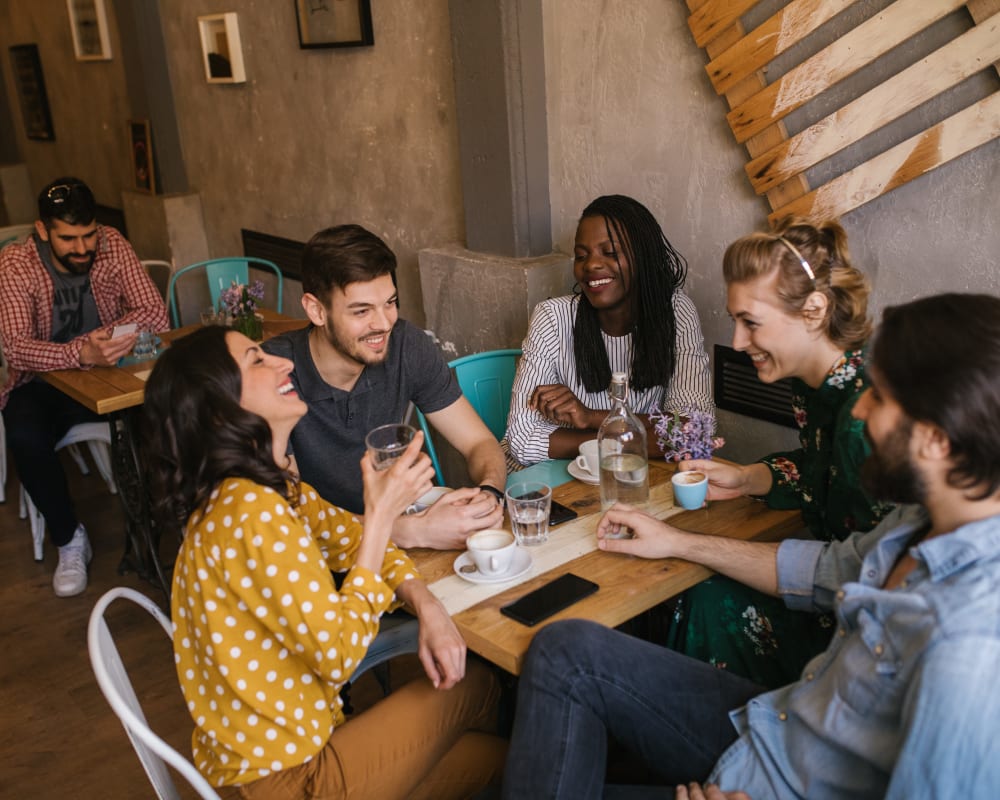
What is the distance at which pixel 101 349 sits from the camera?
3318 millimetres

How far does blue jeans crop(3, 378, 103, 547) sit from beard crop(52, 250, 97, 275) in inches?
17.7

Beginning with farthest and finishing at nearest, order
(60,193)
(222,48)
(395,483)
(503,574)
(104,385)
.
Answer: (222,48), (60,193), (104,385), (503,574), (395,483)

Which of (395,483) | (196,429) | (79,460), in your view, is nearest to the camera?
(196,429)

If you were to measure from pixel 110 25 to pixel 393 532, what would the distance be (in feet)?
16.5

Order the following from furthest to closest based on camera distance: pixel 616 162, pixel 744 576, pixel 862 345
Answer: pixel 616 162, pixel 862 345, pixel 744 576

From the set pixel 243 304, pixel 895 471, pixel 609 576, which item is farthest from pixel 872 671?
pixel 243 304

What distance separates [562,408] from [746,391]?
64 cm

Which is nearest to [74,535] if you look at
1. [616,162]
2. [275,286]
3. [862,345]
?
[275,286]

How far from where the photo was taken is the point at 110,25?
5824 mm

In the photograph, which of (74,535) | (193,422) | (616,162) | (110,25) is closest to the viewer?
(193,422)

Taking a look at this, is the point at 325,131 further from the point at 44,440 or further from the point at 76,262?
the point at 44,440

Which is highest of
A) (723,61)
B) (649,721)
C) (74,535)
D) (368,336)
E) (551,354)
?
(723,61)

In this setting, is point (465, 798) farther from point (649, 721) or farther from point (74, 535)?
point (74, 535)

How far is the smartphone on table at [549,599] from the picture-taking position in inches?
67.9
